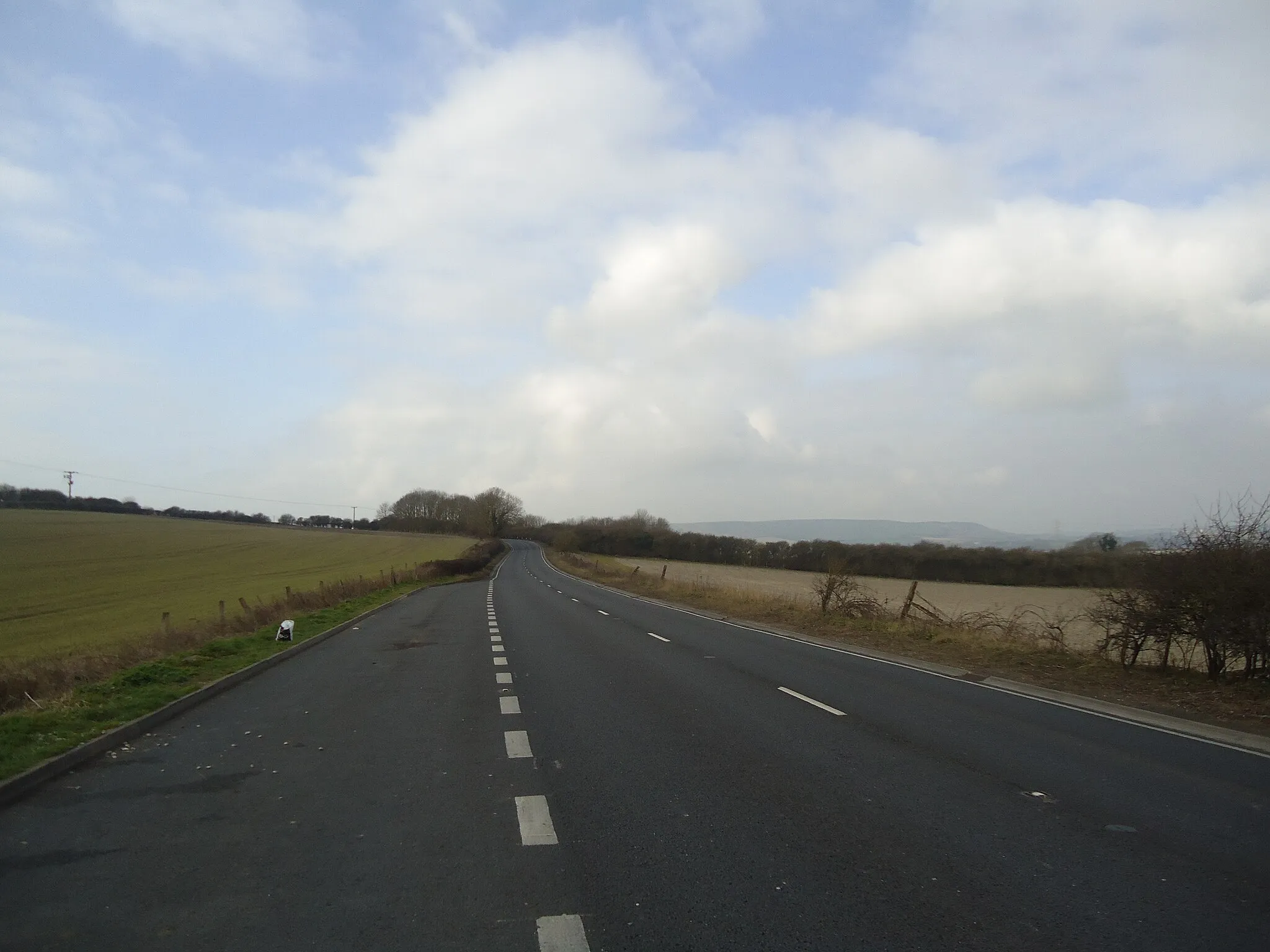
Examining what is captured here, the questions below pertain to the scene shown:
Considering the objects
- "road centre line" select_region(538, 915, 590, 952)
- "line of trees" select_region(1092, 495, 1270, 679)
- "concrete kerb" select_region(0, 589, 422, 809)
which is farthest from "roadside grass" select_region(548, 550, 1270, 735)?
"concrete kerb" select_region(0, 589, 422, 809)

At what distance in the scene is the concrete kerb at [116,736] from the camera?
22.0ft

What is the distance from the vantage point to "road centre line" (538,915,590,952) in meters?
4.03

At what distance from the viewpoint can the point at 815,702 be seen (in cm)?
1083

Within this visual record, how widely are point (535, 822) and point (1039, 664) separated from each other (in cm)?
1263

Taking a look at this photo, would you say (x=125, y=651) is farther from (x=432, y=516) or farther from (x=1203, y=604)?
(x=432, y=516)

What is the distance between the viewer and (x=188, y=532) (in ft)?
330

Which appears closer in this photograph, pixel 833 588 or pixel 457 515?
pixel 833 588

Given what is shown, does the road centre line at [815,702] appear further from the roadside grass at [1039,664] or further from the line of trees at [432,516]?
the line of trees at [432,516]

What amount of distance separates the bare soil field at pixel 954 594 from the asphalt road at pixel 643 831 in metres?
9.50

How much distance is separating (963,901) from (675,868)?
63.8 inches

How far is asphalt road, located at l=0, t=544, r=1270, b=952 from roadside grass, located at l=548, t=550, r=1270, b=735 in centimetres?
199

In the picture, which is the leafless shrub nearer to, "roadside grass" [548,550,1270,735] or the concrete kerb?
"roadside grass" [548,550,1270,735]

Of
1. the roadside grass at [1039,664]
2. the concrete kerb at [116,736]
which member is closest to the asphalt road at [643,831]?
the concrete kerb at [116,736]

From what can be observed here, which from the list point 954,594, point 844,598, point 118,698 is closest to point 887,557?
point 954,594
